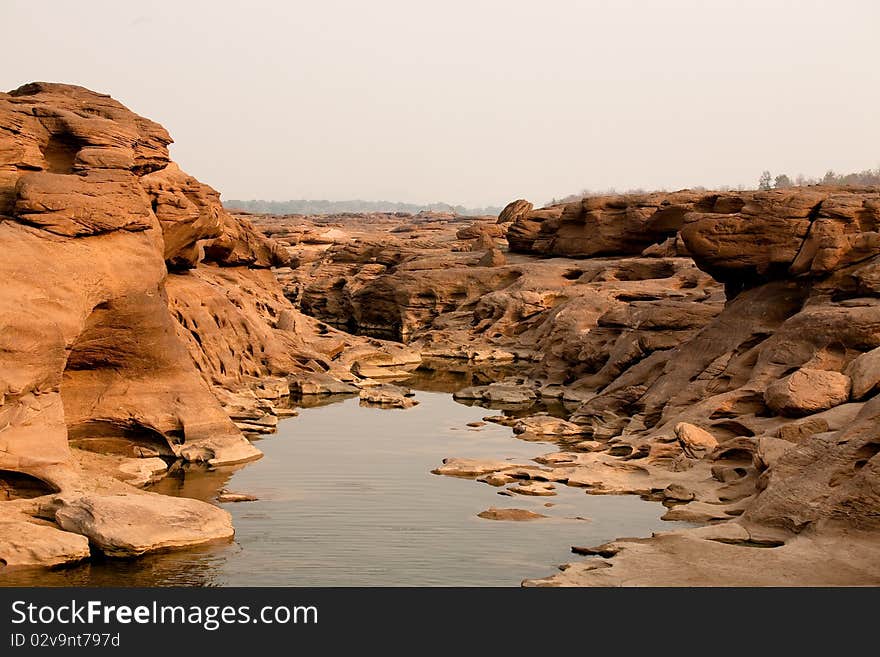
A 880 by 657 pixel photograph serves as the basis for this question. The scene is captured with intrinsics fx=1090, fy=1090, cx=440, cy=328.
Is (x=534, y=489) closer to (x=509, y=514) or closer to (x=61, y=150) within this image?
(x=509, y=514)

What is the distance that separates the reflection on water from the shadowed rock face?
557 millimetres

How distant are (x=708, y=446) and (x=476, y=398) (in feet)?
37.3

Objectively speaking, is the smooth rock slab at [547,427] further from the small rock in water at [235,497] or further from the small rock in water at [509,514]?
the small rock in water at [235,497]

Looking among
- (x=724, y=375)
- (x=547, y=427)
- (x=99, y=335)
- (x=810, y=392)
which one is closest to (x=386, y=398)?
(x=547, y=427)

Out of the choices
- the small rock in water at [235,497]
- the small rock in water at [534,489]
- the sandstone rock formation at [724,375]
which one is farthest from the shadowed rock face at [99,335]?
the sandstone rock formation at [724,375]

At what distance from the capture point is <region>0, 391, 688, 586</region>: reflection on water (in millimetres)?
12203

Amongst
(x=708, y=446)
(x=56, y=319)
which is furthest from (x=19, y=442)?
(x=708, y=446)

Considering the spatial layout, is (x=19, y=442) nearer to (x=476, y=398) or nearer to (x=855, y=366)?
(x=855, y=366)

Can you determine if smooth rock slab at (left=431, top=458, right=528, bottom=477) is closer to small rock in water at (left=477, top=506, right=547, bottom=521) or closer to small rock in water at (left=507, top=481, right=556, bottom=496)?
small rock in water at (left=507, top=481, right=556, bottom=496)

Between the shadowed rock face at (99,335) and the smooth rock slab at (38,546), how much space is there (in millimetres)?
23

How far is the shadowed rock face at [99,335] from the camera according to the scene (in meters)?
13.9

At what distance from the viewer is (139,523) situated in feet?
42.3

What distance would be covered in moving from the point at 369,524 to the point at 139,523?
322 centimetres

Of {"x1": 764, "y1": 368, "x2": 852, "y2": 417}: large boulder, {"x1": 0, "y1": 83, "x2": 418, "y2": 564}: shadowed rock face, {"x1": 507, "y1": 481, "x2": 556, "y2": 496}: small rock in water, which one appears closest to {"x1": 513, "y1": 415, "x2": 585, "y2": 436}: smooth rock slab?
{"x1": 507, "y1": 481, "x2": 556, "y2": 496}: small rock in water
